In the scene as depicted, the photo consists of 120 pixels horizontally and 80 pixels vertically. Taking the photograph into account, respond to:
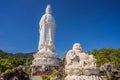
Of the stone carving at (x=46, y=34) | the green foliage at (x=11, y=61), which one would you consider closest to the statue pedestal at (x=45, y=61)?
the stone carving at (x=46, y=34)

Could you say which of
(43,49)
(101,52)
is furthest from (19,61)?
(101,52)

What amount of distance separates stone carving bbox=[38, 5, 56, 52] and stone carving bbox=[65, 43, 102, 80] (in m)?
29.9

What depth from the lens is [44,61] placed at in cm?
3591

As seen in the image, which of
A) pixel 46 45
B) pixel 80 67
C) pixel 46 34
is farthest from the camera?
pixel 46 34

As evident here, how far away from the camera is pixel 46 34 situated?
3781cm

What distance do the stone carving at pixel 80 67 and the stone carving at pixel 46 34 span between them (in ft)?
98.0

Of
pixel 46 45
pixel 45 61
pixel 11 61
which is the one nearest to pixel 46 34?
pixel 46 45

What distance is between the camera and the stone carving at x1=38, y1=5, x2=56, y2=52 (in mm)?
37406

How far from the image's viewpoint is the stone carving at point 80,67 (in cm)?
691

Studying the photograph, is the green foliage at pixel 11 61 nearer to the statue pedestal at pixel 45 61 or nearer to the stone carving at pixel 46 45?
the statue pedestal at pixel 45 61

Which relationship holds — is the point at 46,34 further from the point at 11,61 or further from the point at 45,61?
the point at 11,61

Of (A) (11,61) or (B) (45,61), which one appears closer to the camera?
(B) (45,61)

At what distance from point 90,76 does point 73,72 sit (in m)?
0.48

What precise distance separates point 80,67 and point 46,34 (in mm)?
30956
